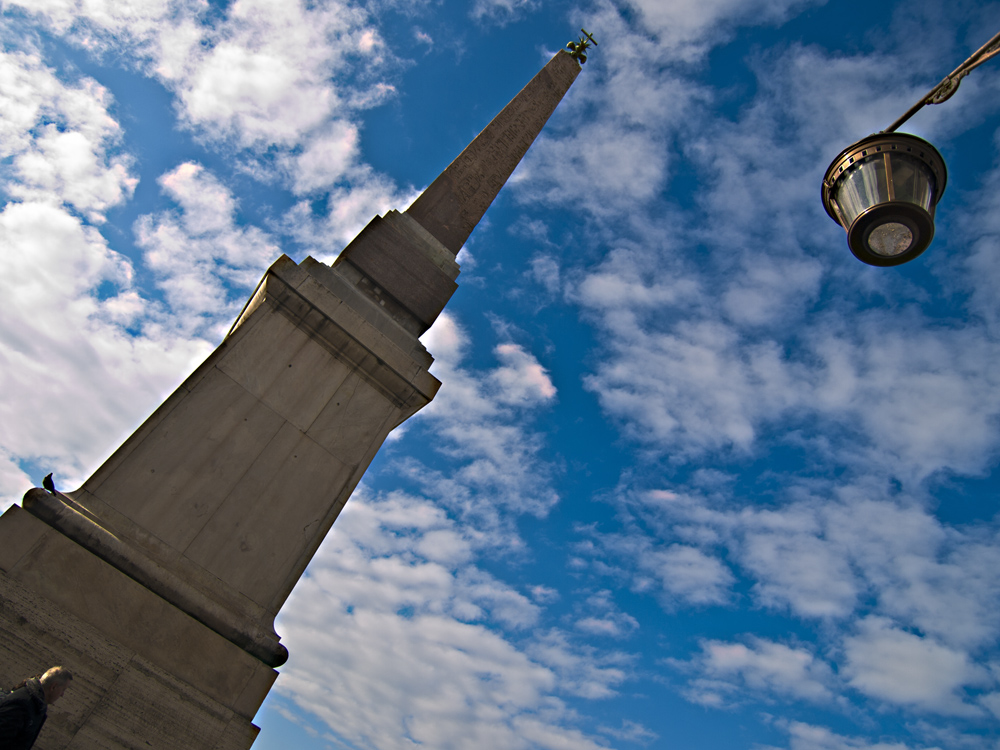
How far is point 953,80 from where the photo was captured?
3.57 m

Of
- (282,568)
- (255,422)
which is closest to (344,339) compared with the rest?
(255,422)

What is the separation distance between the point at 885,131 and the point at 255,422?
4825 mm

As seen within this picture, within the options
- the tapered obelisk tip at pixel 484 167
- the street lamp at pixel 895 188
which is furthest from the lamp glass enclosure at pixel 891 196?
the tapered obelisk tip at pixel 484 167

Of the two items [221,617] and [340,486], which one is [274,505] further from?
[221,617]

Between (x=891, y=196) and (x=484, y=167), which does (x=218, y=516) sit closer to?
(x=891, y=196)

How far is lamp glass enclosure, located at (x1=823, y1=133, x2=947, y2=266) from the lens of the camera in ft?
11.3

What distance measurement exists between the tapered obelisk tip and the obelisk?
1074 mm

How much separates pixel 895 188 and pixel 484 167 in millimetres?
5728

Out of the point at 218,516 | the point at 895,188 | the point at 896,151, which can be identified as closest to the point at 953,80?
the point at 896,151

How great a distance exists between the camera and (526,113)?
9.35 meters

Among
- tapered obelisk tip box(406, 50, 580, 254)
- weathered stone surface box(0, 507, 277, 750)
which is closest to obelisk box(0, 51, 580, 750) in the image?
weathered stone surface box(0, 507, 277, 750)

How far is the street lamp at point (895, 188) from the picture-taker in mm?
3434

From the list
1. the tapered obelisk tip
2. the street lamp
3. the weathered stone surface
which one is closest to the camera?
the weathered stone surface

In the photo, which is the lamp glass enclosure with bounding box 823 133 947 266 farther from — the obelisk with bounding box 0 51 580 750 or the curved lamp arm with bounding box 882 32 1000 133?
the obelisk with bounding box 0 51 580 750
